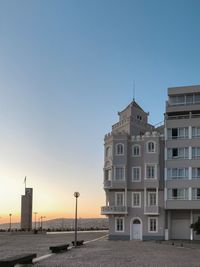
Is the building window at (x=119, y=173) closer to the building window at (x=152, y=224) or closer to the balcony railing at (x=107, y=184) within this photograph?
the balcony railing at (x=107, y=184)

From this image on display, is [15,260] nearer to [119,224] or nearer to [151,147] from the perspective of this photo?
[151,147]

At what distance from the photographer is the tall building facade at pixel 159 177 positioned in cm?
7519

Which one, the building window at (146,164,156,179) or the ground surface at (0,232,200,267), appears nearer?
the ground surface at (0,232,200,267)

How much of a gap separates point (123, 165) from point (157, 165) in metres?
4.83

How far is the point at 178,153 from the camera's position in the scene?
76125 mm

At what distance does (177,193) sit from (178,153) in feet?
17.9

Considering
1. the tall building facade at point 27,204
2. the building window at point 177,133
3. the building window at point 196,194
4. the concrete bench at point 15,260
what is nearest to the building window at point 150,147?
the building window at point 177,133

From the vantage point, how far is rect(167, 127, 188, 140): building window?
76000mm

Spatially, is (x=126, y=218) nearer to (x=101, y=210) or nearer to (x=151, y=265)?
(x=101, y=210)

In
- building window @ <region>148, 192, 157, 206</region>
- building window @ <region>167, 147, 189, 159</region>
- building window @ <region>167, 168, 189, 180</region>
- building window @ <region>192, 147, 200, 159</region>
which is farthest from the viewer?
building window @ <region>148, 192, 157, 206</region>

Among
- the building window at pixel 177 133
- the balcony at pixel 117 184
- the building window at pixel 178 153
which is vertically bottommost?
the balcony at pixel 117 184

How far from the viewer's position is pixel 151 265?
28.4 metres

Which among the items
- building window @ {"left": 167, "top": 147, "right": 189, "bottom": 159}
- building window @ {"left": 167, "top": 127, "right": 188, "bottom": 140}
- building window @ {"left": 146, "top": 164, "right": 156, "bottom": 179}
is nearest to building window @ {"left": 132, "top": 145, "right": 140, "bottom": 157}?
building window @ {"left": 146, "top": 164, "right": 156, "bottom": 179}

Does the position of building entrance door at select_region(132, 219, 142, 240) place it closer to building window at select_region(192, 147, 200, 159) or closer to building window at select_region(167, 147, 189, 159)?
building window at select_region(167, 147, 189, 159)
